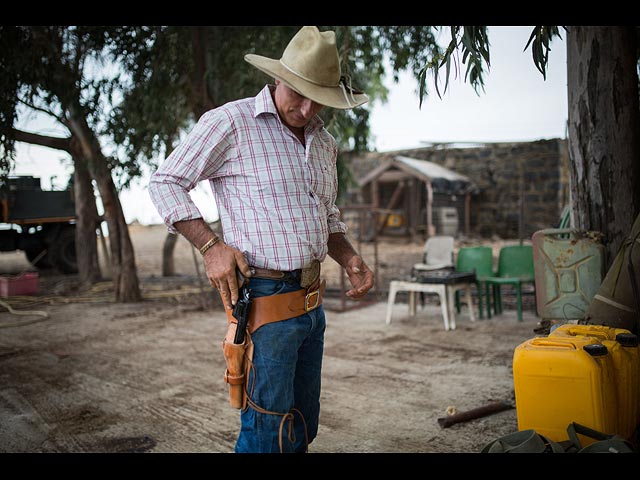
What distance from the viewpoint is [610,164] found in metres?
3.35

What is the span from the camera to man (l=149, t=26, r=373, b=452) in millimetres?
1920

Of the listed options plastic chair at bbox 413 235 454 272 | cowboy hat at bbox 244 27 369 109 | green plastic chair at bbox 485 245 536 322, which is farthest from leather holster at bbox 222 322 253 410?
plastic chair at bbox 413 235 454 272

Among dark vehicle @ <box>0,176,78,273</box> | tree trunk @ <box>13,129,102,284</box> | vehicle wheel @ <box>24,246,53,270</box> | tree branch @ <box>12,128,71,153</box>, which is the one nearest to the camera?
tree branch @ <box>12,128,71,153</box>

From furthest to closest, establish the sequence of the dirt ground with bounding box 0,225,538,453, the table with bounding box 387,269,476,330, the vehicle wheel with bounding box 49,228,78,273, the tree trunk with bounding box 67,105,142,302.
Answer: the vehicle wheel with bounding box 49,228,78,273 < the tree trunk with bounding box 67,105,142,302 < the table with bounding box 387,269,476,330 < the dirt ground with bounding box 0,225,538,453

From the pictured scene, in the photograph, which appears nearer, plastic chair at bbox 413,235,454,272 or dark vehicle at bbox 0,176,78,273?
plastic chair at bbox 413,235,454,272

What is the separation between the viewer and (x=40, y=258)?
13023 millimetres

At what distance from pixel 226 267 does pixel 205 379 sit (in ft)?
9.37

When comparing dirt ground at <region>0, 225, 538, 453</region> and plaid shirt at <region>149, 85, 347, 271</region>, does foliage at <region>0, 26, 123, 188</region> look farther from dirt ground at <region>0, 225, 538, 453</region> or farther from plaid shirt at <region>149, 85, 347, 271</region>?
plaid shirt at <region>149, 85, 347, 271</region>

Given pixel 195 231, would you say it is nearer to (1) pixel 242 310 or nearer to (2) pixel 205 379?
(1) pixel 242 310

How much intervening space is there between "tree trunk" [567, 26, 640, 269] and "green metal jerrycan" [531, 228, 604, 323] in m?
0.13

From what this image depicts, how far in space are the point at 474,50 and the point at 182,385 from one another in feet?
10.4

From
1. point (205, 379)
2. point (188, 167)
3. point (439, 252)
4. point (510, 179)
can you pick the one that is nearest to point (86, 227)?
point (439, 252)

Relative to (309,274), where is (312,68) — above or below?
above
